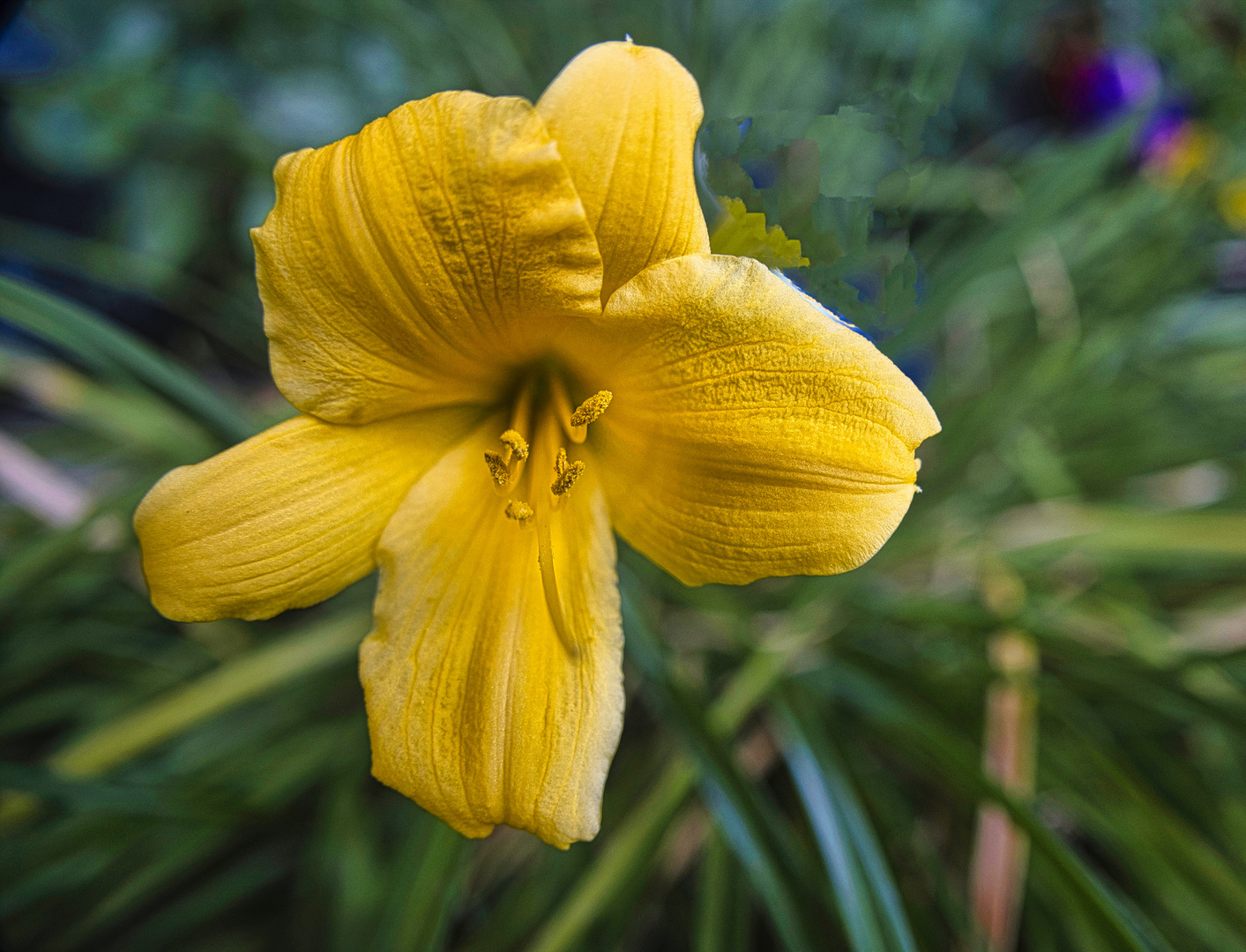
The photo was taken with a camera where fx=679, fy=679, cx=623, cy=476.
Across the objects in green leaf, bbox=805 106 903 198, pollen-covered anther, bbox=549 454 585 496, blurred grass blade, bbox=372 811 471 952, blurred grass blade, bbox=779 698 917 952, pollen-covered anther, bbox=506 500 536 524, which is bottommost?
blurred grass blade, bbox=779 698 917 952

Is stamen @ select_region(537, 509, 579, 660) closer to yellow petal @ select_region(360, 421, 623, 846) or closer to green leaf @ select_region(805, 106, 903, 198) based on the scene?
yellow petal @ select_region(360, 421, 623, 846)

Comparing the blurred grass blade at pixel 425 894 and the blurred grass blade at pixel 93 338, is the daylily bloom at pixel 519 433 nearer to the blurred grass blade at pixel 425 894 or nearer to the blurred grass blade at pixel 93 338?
the blurred grass blade at pixel 93 338

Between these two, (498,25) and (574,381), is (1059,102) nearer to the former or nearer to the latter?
(498,25)

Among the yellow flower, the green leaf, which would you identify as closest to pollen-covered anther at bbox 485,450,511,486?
the green leaf

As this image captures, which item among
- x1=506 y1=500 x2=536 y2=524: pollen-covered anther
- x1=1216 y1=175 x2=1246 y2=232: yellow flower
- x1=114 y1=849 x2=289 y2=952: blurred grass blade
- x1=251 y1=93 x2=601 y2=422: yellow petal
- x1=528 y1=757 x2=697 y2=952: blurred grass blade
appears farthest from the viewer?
x1=1216 y1=175 x2=1246 y2=232: yellow flower

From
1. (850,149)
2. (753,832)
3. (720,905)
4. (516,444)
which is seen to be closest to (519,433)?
(516,444)

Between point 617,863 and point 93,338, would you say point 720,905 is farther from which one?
point 93,338
